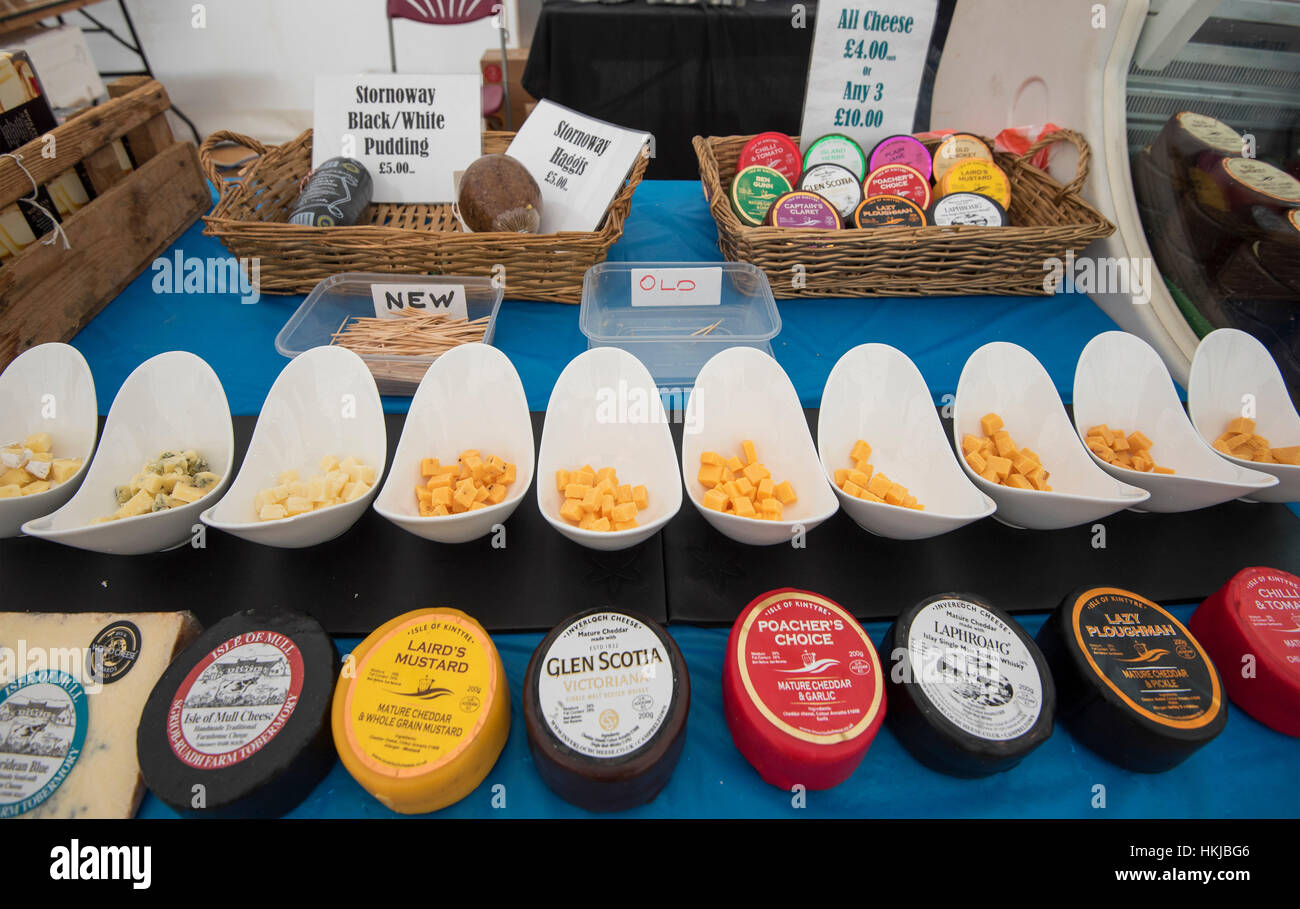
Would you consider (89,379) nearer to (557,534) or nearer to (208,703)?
(208,703)

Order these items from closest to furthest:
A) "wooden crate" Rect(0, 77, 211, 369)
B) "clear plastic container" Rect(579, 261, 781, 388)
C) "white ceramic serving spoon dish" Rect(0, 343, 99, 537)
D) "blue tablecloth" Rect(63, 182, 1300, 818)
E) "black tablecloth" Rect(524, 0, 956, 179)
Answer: "blue tablecloth" Rect(63, 182, 1300, 818), "white ceramic serving spoon dish" Rect(0, 343, 99, 537), "wooden crate" Rect(0, 77, 211, 369), "clear plastic container" Rect(579, 261, 781, 388), "black tablecloth" Rect(524, 0, 956, 179)

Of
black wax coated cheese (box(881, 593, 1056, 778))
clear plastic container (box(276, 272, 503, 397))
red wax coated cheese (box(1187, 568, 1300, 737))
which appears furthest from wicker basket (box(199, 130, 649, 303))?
red wax coated cheese (box(1187, 568, 1300, 737))

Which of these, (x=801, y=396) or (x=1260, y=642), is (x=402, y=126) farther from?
(x=1260, y=642)

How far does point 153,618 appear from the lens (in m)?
0.89

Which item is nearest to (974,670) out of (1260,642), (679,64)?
(1260,642)

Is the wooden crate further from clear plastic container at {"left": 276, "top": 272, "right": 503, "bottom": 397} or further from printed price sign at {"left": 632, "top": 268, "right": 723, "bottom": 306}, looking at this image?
printed price sign at {"left": 632, "top": 268, "right": 723, "bottom": 306}

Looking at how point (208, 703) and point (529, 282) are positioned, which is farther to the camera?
point (529, 282)

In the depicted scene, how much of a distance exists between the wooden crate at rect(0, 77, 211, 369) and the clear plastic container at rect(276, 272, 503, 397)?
0.49m

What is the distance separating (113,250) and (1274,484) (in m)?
2.52

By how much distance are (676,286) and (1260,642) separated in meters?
1.23

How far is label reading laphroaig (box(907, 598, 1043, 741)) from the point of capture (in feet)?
2.57

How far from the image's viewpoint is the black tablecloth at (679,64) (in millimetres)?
2943

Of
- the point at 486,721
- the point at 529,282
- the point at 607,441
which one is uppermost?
the point at 529,282

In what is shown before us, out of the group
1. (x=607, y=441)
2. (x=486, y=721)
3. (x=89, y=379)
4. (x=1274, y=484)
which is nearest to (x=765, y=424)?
(x=607, y=441)
